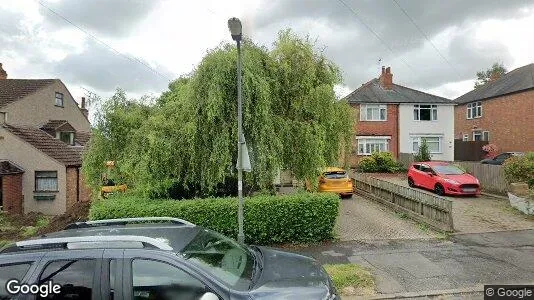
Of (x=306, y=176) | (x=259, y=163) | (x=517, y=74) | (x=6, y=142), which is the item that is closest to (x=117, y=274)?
(x=259, y=163)

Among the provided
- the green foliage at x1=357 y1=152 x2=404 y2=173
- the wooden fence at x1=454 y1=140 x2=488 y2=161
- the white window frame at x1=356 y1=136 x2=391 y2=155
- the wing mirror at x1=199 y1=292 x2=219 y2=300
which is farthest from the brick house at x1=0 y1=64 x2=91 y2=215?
the wooden fence at x1=454 y1=140 x2=488 y2=161

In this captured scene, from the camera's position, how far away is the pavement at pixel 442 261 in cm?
607

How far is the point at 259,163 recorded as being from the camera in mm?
9219

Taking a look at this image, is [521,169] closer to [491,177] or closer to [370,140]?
[491,177]

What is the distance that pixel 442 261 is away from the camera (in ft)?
24.5

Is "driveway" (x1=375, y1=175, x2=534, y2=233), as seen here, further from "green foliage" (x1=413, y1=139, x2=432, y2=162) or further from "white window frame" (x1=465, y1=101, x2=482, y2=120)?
"white window frame" (x1=465, y1=101, x2=482, y2=120)

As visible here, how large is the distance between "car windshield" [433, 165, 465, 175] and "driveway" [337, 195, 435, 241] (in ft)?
14.0

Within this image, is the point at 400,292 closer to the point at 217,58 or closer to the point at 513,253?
the point at 513,253

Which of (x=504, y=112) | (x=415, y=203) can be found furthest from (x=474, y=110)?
(x=415, y=203)

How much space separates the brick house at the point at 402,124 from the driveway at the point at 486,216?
13.8m

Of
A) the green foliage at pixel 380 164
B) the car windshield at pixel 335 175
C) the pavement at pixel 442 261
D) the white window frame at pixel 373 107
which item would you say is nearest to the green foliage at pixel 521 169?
the pavement at pixel 442 261

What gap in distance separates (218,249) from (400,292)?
3.59 metres

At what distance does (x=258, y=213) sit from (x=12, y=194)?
1631 centimetres

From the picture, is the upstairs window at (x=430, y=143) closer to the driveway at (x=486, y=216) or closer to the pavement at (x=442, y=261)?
the driveway at (x=486, y=216)
